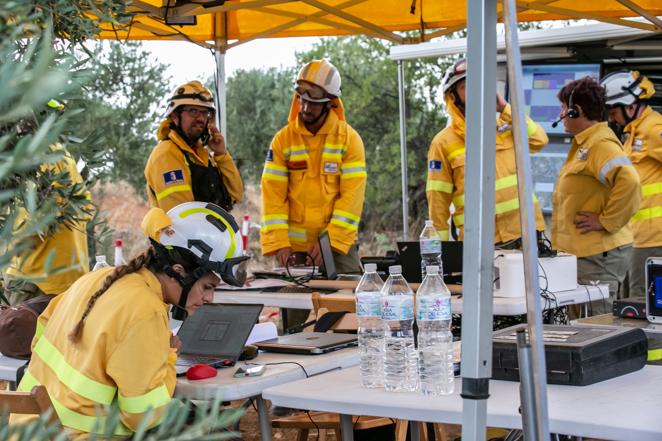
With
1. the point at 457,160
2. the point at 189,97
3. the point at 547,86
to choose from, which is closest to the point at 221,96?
the point at 189,97

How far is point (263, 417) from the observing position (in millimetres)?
3426

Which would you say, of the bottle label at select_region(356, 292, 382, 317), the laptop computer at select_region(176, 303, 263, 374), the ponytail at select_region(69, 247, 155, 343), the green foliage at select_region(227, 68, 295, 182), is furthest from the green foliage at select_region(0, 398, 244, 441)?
the green foliage at select_region(227, 68, 295, 182)

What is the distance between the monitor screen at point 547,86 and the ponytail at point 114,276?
6.45 meters

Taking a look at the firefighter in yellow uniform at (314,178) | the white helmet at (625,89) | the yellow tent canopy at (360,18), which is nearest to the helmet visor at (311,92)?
the firefighter in yellow uniform at (314,178)

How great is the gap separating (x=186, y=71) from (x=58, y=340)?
43.4ft

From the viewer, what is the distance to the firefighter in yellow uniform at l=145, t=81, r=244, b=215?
6.06m

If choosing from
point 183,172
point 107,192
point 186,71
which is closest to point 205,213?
point 183,172

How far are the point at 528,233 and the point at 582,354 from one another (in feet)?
2.94

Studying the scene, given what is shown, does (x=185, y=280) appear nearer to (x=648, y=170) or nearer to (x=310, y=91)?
(x=310, y=91)

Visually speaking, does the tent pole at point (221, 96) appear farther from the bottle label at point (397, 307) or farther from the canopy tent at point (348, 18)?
the bottle label at point (397, 307)

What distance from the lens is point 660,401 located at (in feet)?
9.29

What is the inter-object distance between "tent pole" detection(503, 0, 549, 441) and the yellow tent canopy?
5196 millimetres

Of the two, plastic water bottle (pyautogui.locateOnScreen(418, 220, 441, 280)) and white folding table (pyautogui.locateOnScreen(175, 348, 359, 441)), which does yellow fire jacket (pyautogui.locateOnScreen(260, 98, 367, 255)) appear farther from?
white folding table (pyautogui.locateOnScreen(175, 348, 359, 441))

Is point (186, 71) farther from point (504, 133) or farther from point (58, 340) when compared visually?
point (58, 340)
